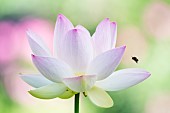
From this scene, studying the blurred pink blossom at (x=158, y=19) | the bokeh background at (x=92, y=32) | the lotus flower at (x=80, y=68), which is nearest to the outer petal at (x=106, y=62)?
the lotus flower at (x=80, y=68)

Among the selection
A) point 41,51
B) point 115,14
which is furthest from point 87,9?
point 41,51

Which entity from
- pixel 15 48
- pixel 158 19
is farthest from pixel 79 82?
pixel 158 19

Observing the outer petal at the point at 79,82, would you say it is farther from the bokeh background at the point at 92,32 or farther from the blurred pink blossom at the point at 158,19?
the blurred pink blossom at the point at 158,19

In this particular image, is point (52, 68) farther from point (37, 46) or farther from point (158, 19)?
point (158, 19)

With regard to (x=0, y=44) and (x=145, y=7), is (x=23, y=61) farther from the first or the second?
(x=145, y=7)

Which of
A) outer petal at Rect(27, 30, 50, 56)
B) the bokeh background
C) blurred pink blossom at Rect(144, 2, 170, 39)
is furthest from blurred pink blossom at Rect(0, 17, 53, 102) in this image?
outer petal at Rect(27, 30, 50, 56)

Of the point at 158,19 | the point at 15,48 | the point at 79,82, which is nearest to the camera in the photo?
the point at 79,82

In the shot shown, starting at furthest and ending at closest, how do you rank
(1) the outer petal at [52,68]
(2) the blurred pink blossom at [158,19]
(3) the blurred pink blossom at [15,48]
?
(2) the blurred pink blossom at [158,19] → (3) the blurred pink blossom at [15,48] → (1) the outer petal at [52,68]
